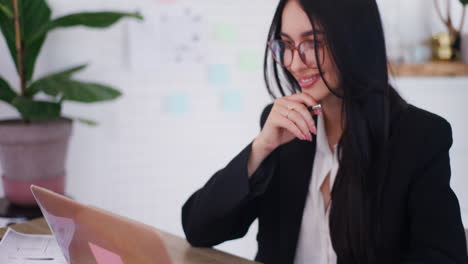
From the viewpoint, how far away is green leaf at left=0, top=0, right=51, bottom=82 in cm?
193

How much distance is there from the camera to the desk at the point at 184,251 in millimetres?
1008

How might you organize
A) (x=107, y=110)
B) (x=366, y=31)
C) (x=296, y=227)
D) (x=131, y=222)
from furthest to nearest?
(x=107, y=110) < (x=296, y=227) < (x=366, y=31) < (x=131, y=222)

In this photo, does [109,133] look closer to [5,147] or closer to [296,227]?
[5,147]

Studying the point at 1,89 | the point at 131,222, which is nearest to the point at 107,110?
the point at 1,89

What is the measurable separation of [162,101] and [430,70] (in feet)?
5.01

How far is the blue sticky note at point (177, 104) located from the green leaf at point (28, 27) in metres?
0.75

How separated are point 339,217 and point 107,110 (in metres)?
1.60

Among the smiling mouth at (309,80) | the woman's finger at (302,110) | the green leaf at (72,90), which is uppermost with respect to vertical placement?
the smiling mouth at (309,80)

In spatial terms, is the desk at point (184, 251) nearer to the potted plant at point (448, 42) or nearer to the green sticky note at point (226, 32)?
the green sticky note at point (226, 32)

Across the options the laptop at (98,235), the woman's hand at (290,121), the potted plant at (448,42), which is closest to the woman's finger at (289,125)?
the woman's hand at (290,121)

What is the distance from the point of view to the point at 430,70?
280 cm

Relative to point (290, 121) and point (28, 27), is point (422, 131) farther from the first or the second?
point (28, 27)

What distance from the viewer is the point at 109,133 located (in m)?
2.48

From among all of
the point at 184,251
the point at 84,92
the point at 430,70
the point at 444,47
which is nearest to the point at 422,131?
the point at 184,251
